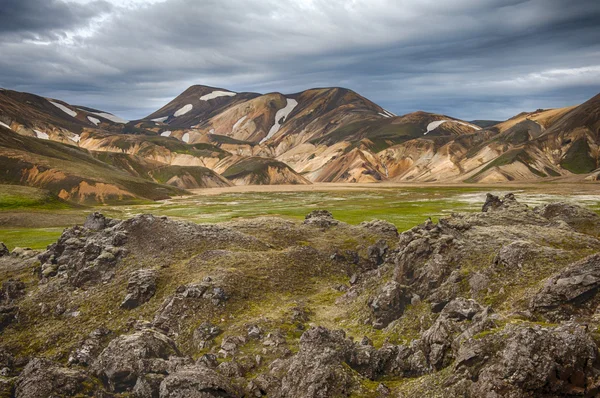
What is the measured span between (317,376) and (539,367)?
29.3ft

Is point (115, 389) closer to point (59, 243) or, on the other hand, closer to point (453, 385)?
point (453, 385)

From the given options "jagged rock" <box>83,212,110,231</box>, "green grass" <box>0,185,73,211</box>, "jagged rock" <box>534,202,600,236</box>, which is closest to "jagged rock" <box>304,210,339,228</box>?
"jagged rock" <box>83,212,110,231</box>

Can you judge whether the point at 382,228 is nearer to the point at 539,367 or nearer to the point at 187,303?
the point at 187,303

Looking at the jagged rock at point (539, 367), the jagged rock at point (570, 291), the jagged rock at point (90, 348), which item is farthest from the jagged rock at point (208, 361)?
the jagged rock at point (570, 291)

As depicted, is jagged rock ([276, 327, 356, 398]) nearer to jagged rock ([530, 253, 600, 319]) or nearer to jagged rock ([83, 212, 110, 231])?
jagged rock ([530, 253, 600, 319])

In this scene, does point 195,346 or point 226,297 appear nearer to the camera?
point 195,346

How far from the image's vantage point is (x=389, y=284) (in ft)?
101

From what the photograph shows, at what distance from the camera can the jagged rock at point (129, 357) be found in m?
23.0

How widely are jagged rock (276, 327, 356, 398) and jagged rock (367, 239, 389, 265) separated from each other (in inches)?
879

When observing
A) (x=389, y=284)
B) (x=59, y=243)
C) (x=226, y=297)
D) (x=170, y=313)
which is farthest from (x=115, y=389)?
(x=59, y=243)

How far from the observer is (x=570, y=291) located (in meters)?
22.5

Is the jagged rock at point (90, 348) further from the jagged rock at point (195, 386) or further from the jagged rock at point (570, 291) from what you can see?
the jagged rock at point (570, 291)

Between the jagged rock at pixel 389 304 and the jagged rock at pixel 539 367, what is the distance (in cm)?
1104

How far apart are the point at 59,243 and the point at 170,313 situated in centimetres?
1860
